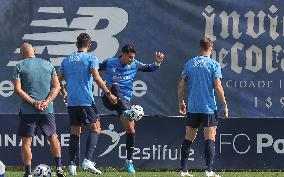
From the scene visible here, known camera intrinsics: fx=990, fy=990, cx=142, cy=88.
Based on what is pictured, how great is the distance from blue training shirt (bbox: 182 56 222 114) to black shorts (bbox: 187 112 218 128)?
6 cm

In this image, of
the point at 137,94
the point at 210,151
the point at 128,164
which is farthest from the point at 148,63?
the point at 210,151

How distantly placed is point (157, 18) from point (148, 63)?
2.66ft

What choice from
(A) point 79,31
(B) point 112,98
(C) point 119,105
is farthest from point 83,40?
(A) point 79,31

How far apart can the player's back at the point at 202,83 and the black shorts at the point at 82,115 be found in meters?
1.61

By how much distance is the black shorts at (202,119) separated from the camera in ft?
45.5

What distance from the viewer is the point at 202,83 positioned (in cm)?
1389

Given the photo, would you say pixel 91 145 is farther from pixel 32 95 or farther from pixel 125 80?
pixel 32 95

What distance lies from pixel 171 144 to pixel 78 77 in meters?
3.00

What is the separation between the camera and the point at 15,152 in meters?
16.9

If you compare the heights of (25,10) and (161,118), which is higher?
(25,10)

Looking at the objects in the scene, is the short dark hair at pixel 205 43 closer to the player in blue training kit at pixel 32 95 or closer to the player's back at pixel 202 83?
the player's back at pixel 202 83

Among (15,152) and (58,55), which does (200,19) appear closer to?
(58,55)

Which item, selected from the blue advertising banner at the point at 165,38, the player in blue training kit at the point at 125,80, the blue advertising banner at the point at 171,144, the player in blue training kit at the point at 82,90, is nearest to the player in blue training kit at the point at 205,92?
the player in blue training kit at the point at 82,90

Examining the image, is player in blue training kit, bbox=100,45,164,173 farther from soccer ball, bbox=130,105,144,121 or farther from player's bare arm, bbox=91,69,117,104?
player's bare arm, bbox=91,69,117,104
